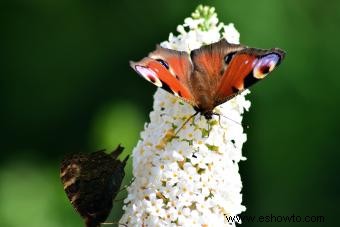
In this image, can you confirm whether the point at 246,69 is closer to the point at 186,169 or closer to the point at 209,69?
the point at 209,69

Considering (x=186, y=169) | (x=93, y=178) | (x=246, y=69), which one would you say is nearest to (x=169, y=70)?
(x=246, y=69)

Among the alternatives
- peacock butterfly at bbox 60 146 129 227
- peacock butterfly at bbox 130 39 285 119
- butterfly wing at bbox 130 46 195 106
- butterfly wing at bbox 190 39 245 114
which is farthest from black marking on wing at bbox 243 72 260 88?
peacock butterfly at bbox 60 146 129 227

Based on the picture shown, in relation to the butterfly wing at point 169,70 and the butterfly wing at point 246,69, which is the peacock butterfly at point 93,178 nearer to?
the butterfly wing at point 169,70

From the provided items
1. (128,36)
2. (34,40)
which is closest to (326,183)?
(128,36)

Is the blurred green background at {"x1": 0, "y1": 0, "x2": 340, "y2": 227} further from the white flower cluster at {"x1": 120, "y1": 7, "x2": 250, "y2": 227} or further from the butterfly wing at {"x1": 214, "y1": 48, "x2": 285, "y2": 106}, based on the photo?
the butterfly wing at {"x1": 214, "y1": 48, "x2": 285, "y2": 106}

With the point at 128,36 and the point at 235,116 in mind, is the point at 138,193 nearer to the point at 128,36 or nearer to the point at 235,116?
the point at 235,116

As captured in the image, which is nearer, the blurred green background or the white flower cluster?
the white flower cluster
